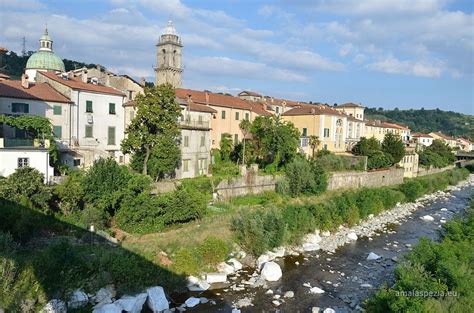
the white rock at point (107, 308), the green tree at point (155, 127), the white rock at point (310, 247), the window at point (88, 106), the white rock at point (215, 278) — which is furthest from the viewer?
the window at point (88, 106)

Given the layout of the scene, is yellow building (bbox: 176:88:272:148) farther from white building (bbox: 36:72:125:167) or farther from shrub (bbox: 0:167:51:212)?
shrub (bbox: 0:167:51:212)

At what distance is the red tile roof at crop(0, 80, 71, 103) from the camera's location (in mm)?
29447

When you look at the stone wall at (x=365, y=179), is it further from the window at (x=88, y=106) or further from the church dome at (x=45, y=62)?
the church dome at (x=45, y=62)

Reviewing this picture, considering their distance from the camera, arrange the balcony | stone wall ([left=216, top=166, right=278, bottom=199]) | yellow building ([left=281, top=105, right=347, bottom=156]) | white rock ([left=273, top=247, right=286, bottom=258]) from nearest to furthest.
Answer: white rock ([left=273, top=247, right=286, bottom=258]) < stone wall ([left=216, top=166, right=278, bottom=199]) < the balcony < yellow building ([left=281, top=105, right=347, bottom=156])

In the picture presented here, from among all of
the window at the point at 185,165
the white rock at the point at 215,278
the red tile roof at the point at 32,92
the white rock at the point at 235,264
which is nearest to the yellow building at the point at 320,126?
the window at the point at 185,165

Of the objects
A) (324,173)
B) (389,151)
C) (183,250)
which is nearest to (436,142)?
(389,151)

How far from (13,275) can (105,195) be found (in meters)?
9.03

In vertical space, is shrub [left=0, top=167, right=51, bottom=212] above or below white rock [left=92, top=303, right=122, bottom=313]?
above

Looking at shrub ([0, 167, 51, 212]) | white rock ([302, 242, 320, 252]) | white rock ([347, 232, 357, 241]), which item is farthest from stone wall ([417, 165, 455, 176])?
shrub ([0, 167, 51, 212])

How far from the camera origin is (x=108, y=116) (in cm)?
3631

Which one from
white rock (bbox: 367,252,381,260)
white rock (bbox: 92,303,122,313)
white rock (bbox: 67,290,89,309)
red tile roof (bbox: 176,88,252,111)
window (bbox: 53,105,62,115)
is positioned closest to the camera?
white rock (bbox: 67,290,89,309)

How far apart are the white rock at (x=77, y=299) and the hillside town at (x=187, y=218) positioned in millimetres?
Answer: 57

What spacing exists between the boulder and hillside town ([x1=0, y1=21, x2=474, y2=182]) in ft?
36.0

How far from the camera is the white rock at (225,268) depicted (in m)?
21.9
